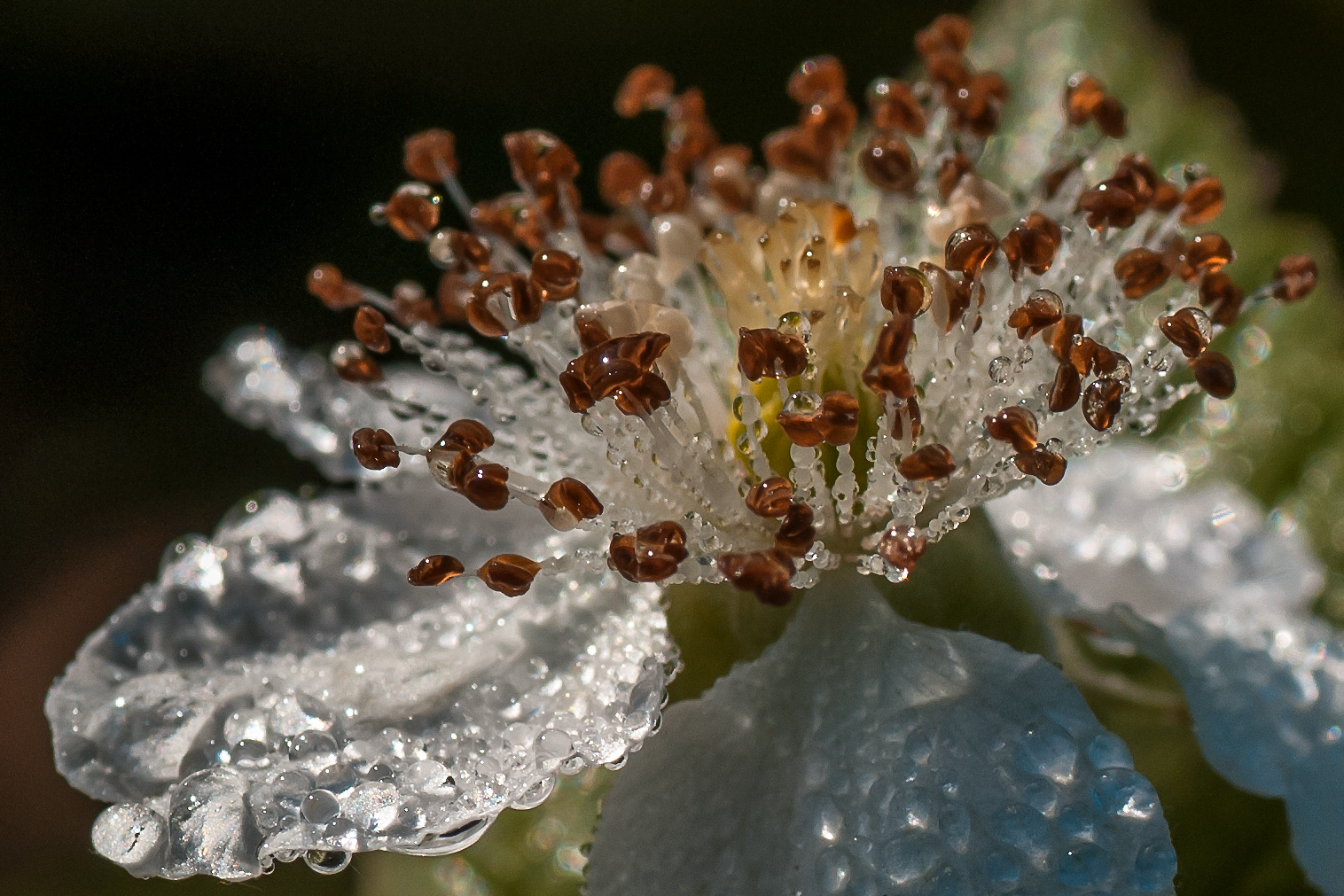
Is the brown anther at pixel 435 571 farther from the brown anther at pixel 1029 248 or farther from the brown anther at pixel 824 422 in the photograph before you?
the brown anther at pixel 1029 248

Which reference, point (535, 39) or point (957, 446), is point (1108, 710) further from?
point (535, 39)

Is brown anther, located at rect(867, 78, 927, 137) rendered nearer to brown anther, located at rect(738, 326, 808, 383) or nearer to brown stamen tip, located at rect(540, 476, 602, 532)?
brown anther, located at rect(738, 326, 808, 383)

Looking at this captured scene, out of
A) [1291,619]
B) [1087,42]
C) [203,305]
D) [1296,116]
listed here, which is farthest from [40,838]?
[1296,116]

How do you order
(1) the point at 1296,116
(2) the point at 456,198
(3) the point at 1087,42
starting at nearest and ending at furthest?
(2) the point at 456,198 → (3) the point at 1087,42 → (1) the point at 1296,116

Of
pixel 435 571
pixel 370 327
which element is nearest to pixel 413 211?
pixel 370 327

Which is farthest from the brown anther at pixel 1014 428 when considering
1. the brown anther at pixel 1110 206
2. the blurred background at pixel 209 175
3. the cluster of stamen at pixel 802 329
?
the blurred background at pixel 209 175

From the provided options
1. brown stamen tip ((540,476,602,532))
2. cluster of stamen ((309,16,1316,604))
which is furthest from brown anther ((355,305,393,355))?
brown stamen tip ((540,476,602,532))
